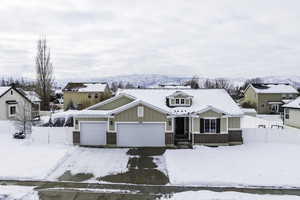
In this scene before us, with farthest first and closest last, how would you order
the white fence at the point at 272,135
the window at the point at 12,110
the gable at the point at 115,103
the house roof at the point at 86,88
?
1. the house roof at the point at 86,88
2. the window at the point at 12,110
3. the gable at the point at 115,103
4. the white fence at the point at 272,135

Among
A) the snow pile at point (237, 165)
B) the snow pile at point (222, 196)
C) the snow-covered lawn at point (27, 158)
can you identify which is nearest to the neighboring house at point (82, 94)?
the snow-covered lawn at point (27, 158)

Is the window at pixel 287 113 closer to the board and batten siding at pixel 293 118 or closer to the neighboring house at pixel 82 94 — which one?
the board and batten siding at pixel 293 118

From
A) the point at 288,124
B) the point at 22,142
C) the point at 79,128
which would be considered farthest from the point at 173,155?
the point at 288,124

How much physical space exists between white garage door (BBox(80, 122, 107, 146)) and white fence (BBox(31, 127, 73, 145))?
123 cm

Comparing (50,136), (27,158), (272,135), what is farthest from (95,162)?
(272,135)

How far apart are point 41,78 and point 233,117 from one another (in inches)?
1418

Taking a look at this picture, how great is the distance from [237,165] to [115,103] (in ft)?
35.6

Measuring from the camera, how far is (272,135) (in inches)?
827

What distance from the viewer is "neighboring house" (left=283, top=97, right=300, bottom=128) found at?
29.0 m

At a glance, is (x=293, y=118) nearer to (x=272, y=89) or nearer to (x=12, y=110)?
(x=272, y=89)

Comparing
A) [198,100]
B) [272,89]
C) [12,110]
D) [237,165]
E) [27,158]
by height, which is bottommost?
[237,165]

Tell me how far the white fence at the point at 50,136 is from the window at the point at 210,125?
1039 cm

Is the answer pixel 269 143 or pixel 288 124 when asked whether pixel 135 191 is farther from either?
pixel 288 124

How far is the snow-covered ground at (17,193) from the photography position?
11.0 m
